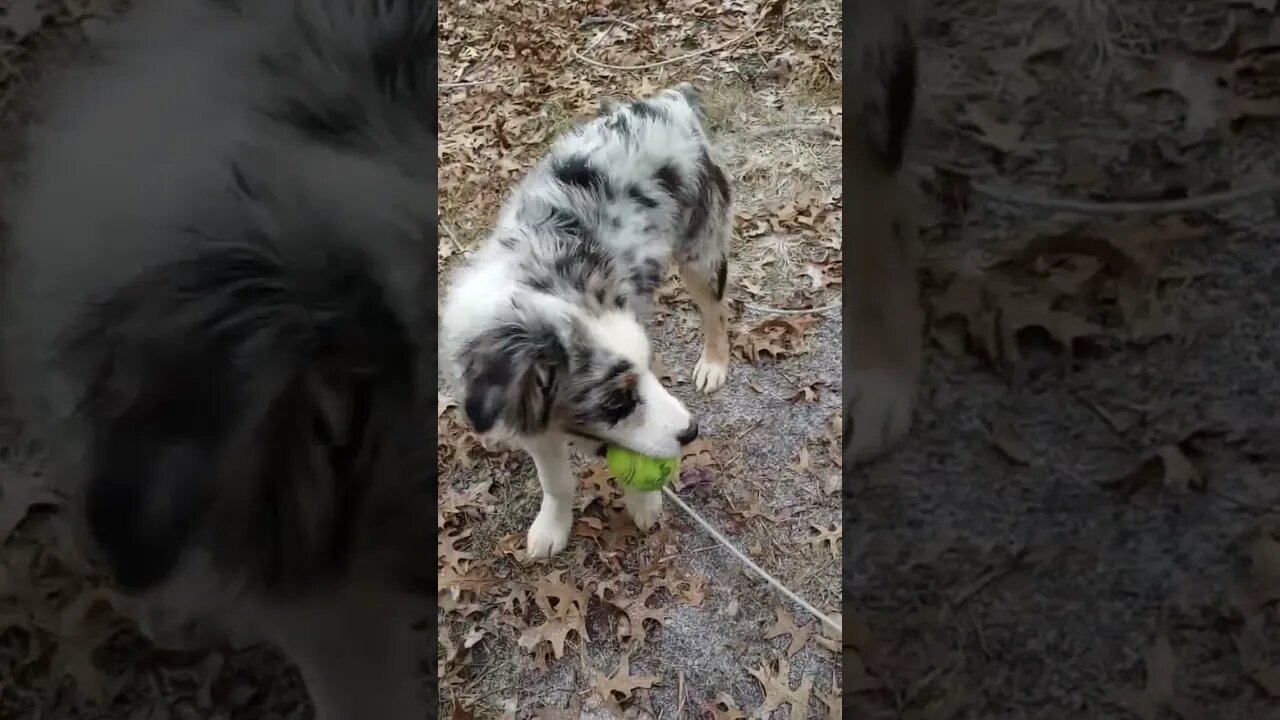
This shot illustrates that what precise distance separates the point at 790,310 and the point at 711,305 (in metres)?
0.15

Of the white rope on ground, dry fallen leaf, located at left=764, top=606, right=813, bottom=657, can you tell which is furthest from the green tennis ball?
dry fallen leaf, located at left=764, top=606, right=813, bottom=657

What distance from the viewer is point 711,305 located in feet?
4.39

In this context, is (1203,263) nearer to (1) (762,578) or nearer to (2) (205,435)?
(1) (762,578)

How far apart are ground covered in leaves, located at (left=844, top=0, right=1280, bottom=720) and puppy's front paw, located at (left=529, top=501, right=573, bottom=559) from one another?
0.64m

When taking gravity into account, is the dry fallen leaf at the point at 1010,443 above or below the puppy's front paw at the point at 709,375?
above

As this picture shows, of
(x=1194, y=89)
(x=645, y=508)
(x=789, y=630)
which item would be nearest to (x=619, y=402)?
(x=645, y=508)

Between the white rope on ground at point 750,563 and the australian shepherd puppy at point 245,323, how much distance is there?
52cm

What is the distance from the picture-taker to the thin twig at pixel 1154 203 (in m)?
0.62

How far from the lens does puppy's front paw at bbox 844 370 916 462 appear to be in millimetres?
663

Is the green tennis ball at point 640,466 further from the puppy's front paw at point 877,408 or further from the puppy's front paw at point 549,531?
the puppy's front paw at point 877,408

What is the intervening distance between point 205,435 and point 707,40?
0.94m

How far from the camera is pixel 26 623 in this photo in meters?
0.62

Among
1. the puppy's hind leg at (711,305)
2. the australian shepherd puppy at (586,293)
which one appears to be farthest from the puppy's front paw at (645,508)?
the puppy's hind leg at (711,305)

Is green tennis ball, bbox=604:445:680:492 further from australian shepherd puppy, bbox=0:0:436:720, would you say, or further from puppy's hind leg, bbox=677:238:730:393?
australian shepherd puppy, bbox=0:0:436:720
